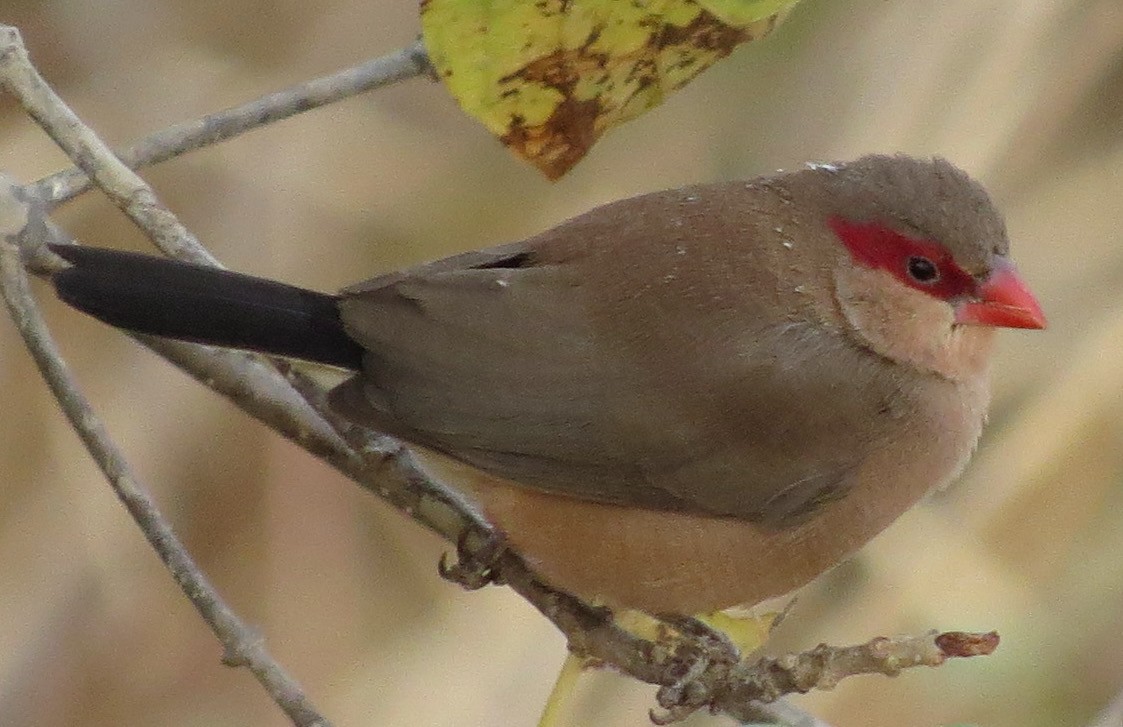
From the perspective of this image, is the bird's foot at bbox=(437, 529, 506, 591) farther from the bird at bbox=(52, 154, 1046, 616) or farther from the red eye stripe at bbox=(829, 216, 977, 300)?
the red eye stripe at bbox=(829, 216, 977, 300)

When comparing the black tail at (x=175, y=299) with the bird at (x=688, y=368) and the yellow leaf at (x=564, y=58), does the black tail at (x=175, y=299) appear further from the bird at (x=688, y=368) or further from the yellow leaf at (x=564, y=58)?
the yellow leaf at (x=564, y=58)

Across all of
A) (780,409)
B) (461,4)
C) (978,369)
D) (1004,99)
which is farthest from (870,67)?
(461,4)

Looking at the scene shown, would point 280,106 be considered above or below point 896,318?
above

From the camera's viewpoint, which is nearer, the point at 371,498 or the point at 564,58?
the point at 564,58

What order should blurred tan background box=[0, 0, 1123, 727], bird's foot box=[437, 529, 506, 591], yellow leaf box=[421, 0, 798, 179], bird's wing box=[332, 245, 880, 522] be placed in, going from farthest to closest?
blurred tan background box=[0, 0, 1123, 727], bird's foot box=[437, 529, 506, 591], bird's wing box=[332, 245, 880, 522], yellow leaf box=[421, 0, 798, 179]

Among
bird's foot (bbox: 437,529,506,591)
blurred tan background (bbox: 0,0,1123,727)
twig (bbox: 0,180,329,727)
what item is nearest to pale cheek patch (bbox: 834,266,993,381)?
bird's foot (bbox: 437,529,506,591)

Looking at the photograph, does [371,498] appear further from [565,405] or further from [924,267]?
[924,267]

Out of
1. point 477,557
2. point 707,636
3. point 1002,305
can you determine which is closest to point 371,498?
point 477,557
